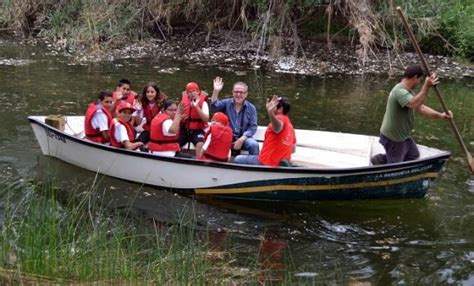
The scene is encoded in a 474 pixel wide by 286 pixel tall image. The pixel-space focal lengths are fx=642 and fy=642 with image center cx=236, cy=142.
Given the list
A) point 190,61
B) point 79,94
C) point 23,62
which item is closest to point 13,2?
point 23,62

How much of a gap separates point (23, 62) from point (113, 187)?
27.1ft

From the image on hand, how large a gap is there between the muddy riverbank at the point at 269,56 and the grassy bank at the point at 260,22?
0.72 ft

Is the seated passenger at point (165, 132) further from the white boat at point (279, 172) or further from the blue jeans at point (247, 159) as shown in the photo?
the blue jeans at point (247, 159)

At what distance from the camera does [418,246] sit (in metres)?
6.76

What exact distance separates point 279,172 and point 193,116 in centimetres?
199

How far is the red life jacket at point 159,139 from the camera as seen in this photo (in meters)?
7.97

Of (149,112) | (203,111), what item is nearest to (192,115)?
(203,111)

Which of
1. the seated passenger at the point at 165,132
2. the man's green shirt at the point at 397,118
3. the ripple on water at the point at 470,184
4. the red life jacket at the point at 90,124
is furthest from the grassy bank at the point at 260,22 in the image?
the seated passenger at the point at 165,132

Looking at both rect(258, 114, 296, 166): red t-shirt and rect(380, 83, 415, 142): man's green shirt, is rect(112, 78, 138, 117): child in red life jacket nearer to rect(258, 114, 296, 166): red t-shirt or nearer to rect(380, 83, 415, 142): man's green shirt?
rect(258, 114, 296, 166): red t-shirt

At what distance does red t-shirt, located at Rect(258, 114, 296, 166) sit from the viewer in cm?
750

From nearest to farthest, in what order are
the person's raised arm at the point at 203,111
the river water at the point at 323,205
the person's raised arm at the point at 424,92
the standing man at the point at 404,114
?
1. the river water at the point at 323,205
2. the person's raised arm at the point at 424,92
3. the standing man at the point at 404,114
4. the person's raised arm at the point at 203,111

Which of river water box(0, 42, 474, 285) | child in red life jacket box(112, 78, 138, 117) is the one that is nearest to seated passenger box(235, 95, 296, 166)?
river water box(0, 42, 474, 285)

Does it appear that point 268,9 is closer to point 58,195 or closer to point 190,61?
point 190,61

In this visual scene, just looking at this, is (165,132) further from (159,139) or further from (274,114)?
(274,114)
